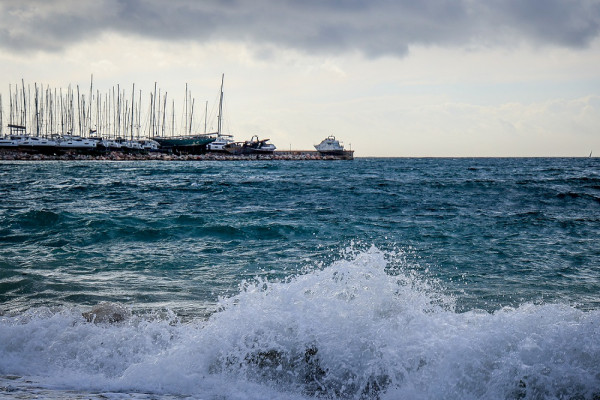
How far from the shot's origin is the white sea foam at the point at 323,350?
3.91m

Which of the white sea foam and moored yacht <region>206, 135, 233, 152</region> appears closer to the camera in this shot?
the white sea foam

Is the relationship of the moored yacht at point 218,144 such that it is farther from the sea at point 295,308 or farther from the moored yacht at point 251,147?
the sea at point 295,308

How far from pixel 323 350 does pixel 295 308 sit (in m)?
0.59

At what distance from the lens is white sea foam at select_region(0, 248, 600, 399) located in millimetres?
3910

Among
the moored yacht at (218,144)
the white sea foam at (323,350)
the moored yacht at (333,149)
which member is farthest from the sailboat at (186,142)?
the white sea foam at (323,350)

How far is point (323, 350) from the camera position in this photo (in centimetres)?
432

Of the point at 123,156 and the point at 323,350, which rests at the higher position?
the point at 123,156

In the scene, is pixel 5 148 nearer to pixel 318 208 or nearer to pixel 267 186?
pixel 267 186

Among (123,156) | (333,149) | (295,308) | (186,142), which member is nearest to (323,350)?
(295,308)

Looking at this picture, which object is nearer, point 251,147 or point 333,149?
point 251,147

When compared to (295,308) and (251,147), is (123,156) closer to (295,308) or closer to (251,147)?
(251,147)

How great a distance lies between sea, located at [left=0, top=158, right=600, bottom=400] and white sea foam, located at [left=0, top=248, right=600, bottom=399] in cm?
1

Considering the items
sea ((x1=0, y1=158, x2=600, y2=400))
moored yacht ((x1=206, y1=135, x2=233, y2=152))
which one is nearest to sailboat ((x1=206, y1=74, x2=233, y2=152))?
moored yacht ((x1=206, y1=135, x2=233, y2=152))

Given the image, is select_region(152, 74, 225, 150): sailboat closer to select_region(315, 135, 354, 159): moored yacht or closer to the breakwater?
the breakwater
